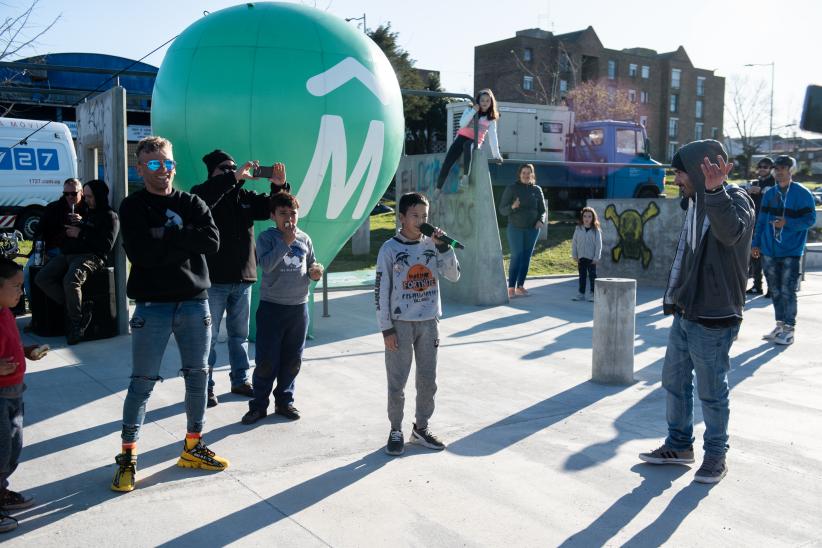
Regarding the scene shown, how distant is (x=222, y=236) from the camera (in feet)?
17.9

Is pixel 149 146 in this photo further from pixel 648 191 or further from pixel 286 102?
pixel 648 191

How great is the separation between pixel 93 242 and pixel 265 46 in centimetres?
274

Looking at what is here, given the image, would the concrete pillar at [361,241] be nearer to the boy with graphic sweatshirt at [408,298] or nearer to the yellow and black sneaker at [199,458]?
the boy with graphic sweatshirt at [408,298]

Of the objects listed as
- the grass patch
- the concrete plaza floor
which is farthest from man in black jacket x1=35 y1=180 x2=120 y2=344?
the grass patch

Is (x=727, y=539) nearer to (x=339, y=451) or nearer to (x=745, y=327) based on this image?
(x=339, y=451)

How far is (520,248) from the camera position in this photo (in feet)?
36.5

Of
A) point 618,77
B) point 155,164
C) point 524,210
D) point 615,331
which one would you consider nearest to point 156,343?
point 155,164

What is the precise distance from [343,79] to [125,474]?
4.45 meters

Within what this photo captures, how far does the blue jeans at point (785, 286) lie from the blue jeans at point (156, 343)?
21.0 feet

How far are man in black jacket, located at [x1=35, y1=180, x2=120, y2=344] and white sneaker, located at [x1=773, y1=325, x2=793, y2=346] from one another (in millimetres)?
7151

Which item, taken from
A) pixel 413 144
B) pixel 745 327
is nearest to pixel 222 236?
pixel 745 327

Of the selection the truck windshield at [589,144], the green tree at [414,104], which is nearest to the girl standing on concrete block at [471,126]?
the truck windshield at [589,144]

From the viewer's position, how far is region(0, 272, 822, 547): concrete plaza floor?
139 inches

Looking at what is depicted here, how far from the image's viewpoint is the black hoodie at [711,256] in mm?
4051
